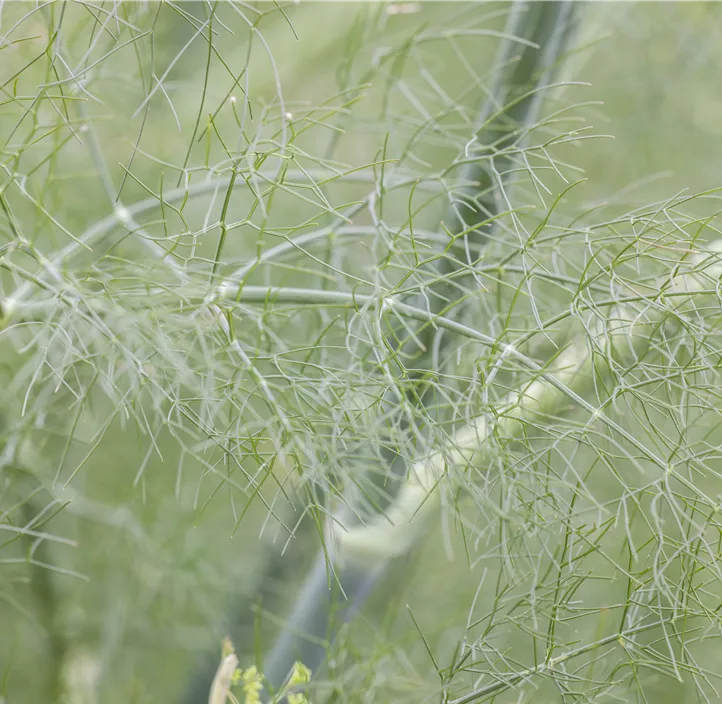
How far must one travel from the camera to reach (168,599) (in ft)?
4.78

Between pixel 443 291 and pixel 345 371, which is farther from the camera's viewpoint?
pixel 443 291

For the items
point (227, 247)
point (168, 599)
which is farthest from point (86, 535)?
point (227, 247)

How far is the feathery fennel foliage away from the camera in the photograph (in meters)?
0.59

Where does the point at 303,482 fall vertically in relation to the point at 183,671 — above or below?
above

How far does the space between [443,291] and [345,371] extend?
169 millimetres

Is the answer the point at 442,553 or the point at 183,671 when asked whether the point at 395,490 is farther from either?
the point at 183,671

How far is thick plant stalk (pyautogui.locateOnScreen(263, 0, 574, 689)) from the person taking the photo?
717mm

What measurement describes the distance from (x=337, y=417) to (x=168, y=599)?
39.0 inches

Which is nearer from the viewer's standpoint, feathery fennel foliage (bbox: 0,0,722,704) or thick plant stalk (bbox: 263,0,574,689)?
feathery fennel foliage (bbox: 0,0,722,704)

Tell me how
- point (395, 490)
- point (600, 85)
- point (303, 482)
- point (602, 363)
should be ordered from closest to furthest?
point (303, 482) → point (602, 363) → point (395, 490) → point (600, 85)

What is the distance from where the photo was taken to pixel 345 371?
627 millimetres

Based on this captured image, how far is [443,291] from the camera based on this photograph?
2.45 ft

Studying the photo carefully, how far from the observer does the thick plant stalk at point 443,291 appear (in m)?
0.72

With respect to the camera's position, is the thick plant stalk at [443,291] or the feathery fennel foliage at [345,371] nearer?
the feathery fennel foliage at [345,371]
